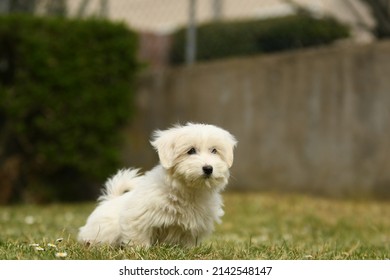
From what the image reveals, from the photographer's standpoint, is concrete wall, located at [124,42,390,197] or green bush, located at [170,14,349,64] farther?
green bush, located at [170,14,349,64]

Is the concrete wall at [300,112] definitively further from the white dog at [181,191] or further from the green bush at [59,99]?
the white dog at [181,191]

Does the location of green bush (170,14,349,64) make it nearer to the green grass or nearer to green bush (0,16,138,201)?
green bush (0,16,138,201)

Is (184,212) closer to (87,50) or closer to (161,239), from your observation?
(161,239)

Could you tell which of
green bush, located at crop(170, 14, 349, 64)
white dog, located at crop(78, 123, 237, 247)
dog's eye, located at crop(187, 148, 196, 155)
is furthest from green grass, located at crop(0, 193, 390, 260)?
green bush, located at crop(170, 14, 349, 64)

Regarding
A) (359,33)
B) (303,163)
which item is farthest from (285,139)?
(359,33)

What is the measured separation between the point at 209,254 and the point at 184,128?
829 millimetres

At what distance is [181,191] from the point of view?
16.8ft

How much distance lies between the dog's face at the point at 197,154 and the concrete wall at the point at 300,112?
A: 5345 mm

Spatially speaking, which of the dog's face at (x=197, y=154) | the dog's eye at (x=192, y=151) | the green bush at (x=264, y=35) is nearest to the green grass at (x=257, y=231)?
the dog's face at (x=197, y=154)

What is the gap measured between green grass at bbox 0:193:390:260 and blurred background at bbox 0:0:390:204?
53 centimetres

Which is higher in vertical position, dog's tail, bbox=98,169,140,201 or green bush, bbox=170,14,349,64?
green bush, bbox=170,14,349,64

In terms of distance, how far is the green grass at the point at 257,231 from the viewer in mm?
4840

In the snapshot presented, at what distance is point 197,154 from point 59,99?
7.05 meters

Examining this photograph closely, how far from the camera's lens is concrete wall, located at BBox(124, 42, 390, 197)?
10219 millimetres
